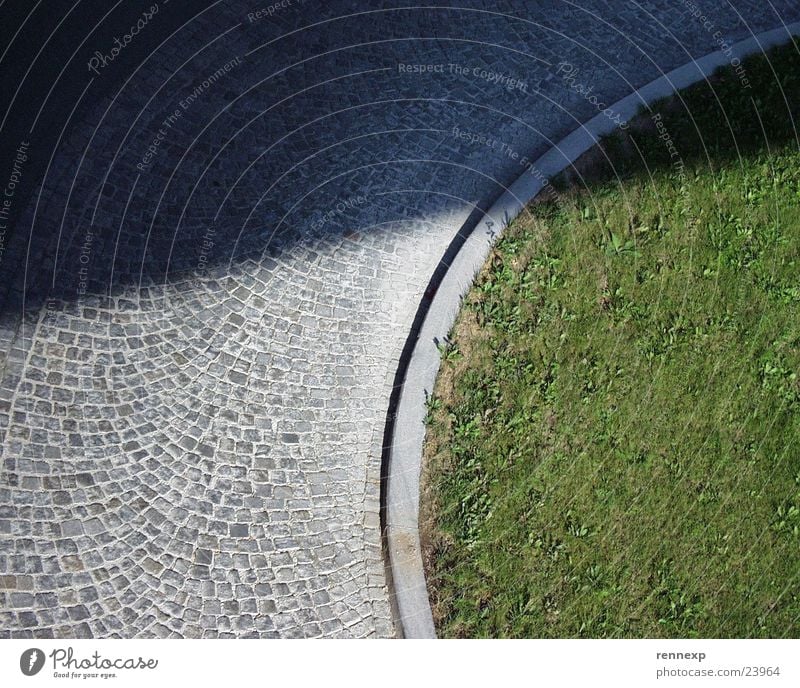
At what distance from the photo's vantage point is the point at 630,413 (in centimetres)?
890

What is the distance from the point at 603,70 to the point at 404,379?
207 inches

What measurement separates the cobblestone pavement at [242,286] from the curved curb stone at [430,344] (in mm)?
170

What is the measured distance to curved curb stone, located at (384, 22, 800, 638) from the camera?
7.82m

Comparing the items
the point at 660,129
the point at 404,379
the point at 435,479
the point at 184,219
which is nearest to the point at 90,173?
the point at 184,219

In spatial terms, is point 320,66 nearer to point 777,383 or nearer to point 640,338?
point 640,338

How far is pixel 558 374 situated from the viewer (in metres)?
8.88

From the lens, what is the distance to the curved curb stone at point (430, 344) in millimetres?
7820
